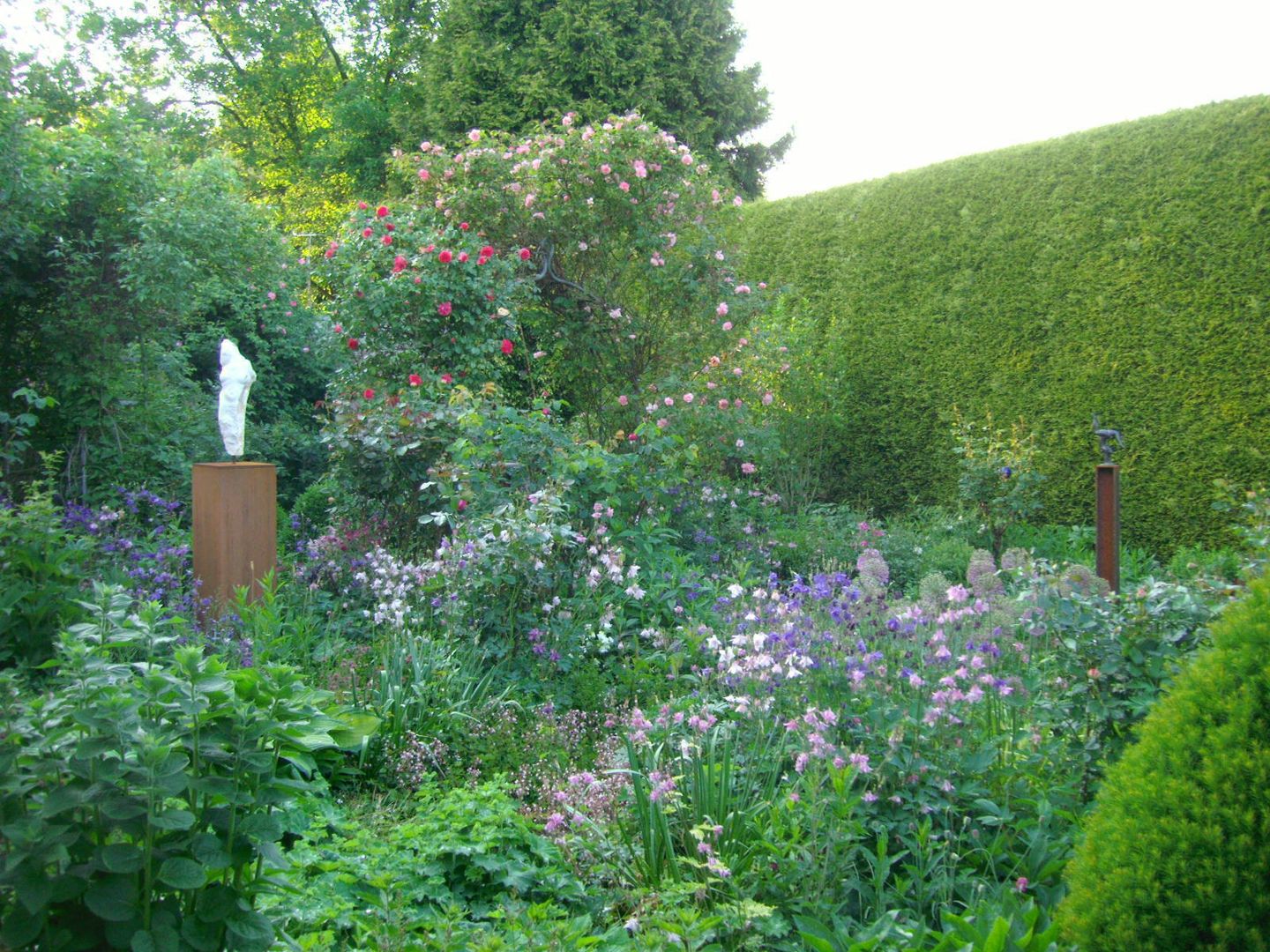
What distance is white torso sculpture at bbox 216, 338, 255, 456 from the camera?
5.09 meters

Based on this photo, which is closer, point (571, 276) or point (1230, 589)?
point (1230, 589)

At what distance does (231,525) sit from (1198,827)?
4538 millimetres

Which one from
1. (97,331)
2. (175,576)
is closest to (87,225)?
(97,331)

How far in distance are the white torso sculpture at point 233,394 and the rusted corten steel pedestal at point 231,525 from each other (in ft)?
0.63

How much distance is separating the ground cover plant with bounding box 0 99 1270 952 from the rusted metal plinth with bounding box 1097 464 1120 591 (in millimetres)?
438

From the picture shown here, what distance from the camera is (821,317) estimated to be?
9258 mm

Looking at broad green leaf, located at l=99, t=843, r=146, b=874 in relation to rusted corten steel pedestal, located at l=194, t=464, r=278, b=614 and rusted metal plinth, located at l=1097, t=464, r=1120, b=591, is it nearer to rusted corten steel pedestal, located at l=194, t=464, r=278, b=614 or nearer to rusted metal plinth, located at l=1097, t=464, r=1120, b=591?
rusted corten steel pedestal, located at l=194, t=464, r=278, b=614

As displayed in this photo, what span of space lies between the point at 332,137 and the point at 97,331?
40.4 feet

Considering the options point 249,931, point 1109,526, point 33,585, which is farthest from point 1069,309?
point 249,931

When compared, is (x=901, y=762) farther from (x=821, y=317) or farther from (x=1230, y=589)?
(x=821, y=317)

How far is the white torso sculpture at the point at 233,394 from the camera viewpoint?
5.09m

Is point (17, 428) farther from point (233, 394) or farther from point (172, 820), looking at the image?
point (172, 820)

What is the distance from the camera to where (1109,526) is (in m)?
4.39

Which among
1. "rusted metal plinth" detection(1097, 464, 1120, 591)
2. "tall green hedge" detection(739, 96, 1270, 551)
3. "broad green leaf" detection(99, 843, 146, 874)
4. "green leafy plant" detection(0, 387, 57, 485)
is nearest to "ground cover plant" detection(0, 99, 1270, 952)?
"broad green leaf" detection(99, 843, 146, 874)
